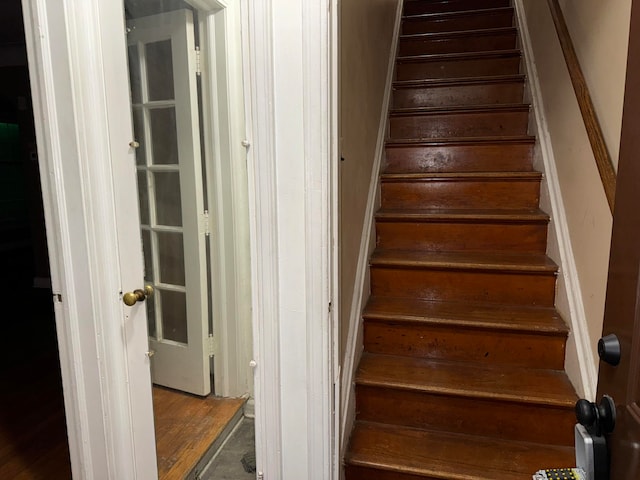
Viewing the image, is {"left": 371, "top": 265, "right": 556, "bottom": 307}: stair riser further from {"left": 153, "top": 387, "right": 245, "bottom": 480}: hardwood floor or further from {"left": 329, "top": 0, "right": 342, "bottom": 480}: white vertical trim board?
{"left": 153, "top": 387, "right": 245, "bottom": 480}: hardwood floor

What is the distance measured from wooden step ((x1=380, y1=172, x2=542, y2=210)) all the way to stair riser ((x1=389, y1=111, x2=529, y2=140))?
1.50 feet

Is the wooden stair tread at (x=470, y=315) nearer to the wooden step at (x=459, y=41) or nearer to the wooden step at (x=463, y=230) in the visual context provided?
the wooden step at (x=463, y=230)

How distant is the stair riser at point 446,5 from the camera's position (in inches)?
131

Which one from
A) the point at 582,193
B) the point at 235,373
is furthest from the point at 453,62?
the point at 235,373

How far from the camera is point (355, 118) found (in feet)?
5.70

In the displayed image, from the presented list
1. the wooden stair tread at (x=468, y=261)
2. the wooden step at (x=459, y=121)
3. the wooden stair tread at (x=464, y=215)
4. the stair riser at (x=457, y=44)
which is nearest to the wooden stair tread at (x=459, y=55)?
the stair riser at (x=457, y=44)

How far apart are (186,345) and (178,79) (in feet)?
4.16

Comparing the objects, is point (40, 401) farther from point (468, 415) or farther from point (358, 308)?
point (468, 415)

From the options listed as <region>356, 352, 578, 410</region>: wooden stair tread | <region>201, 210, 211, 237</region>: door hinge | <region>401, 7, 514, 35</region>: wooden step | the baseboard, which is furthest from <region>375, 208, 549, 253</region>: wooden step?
<region>401, 7, 514, 35</region>: wooden step

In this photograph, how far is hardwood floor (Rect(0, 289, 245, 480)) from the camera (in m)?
1.76

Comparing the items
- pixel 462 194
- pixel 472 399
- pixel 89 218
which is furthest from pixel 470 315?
pixel 89 218

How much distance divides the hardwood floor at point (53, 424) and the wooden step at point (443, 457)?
2.42 ft

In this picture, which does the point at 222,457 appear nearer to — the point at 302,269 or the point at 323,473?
the point at 323,473

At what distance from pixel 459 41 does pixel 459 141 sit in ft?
3.83
